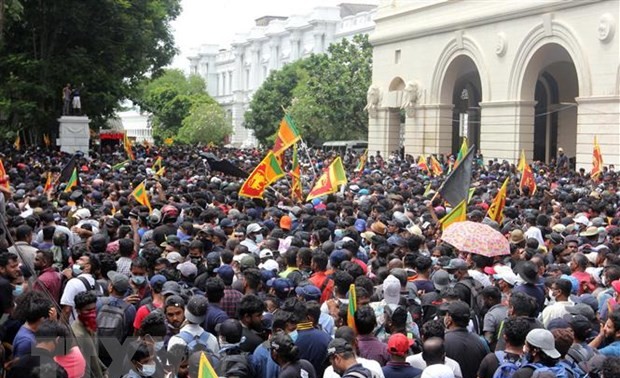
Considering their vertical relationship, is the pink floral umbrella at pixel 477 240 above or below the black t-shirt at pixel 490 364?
above

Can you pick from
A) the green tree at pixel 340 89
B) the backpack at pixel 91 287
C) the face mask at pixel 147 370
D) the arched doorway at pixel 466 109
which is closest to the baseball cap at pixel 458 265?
the backpack at pixel 91 287

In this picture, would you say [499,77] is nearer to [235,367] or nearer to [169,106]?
[235,367]

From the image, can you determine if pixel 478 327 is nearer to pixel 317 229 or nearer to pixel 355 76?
pixel 317 229

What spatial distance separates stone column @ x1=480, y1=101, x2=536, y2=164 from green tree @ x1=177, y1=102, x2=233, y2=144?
48.4 m

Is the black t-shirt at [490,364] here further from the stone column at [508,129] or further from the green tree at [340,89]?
the green tree at [340,89]

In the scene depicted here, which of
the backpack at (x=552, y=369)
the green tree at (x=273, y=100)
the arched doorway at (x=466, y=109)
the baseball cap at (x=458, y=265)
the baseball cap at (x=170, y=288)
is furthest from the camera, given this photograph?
the green tree at (x=273, y=100)

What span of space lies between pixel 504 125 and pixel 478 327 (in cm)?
2969

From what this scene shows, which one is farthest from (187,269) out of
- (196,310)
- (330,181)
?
(330,181)

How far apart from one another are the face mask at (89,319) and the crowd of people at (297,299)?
0.04 ft

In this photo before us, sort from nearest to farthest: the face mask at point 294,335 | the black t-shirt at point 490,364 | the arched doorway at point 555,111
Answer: the black t-shirt at point 490,364 → the face mask at point 294,335 → the arched doorway at point 555,111

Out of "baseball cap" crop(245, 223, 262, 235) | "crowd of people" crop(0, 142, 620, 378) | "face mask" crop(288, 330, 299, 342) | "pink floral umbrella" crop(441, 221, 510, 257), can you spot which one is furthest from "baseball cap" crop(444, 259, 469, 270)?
"baseball cap" crop(245, 223, 262, 235)

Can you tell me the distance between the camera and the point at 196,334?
6.92 metres

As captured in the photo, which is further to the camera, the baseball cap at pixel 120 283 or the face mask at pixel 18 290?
the face mask at pixel 18 290

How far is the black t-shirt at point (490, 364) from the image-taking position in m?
6.39
